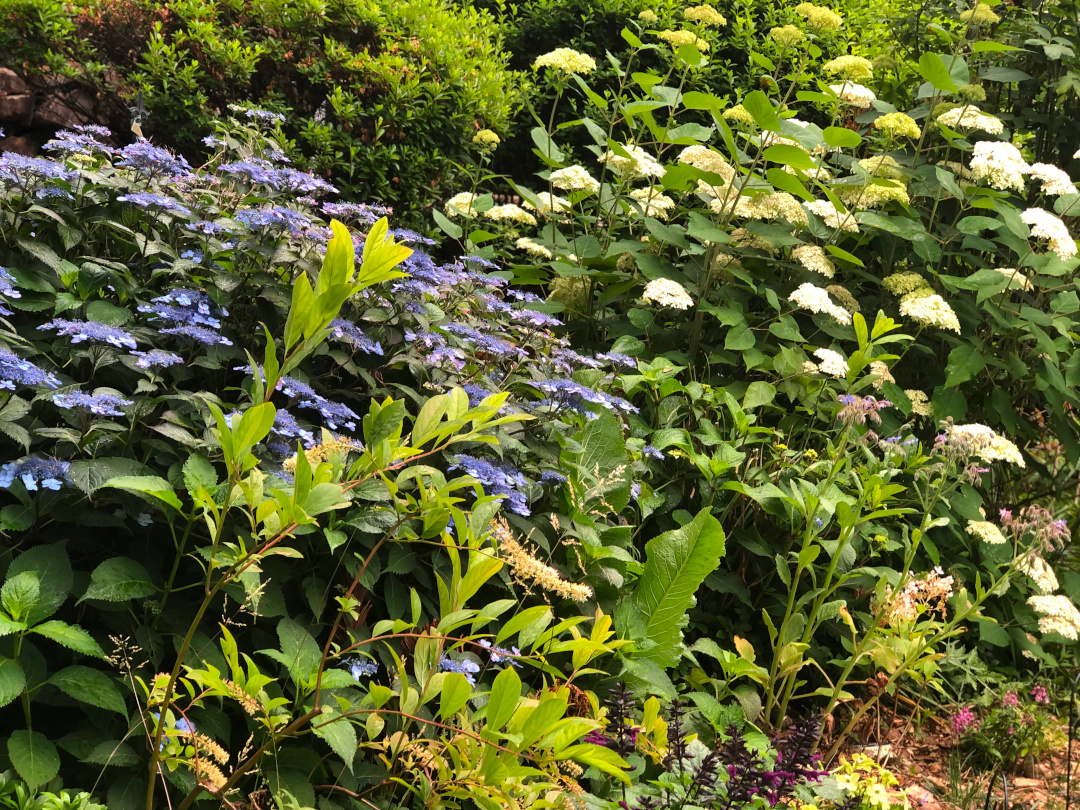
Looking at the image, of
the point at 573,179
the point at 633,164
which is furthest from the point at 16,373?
the point at 633,164

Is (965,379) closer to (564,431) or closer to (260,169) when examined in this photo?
(564,431)

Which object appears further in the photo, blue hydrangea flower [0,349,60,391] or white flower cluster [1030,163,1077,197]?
white flower cluster [1030,163,1077,197]

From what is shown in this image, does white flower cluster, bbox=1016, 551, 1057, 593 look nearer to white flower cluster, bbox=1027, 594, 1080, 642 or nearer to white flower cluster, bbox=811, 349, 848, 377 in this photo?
white flower cluster, bbox=1027, 594, 1080, 642

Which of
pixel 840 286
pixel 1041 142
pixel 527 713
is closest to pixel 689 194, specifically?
pixel 840 286

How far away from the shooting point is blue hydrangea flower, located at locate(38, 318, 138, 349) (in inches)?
64.9

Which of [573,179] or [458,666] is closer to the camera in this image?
[458,666]

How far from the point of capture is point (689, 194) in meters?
4.35

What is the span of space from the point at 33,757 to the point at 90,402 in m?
0.59

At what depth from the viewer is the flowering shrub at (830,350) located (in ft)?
9.49

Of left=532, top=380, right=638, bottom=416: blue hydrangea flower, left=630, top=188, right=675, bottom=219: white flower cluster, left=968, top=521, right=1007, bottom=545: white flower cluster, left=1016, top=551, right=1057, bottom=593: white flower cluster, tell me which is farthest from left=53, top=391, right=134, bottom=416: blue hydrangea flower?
left=968, top=521, right=1007, bottom=545: white flower cluster

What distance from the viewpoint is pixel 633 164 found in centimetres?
355

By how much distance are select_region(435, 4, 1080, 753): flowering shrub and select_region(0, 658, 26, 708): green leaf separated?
1795mm

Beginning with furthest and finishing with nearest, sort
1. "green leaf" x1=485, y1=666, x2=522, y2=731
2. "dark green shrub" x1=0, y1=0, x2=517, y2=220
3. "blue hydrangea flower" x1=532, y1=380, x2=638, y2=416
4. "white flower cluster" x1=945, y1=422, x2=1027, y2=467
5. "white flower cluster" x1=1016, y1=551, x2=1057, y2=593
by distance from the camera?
"dark green shrub" x1=0, y1=0, x2=517, y2=220
"white flower cluster" x1=1016, y1=551, x2=1057, y2=593
"white flower cluster" x1=945, y1=422, x2=1027, y2=467
"blue hydrangea flower" x1=532, y1=380, x2=638, y2=416
"green leaf" x1=485, y1=666, x2=522, y2=731

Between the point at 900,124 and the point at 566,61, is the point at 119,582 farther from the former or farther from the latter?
the point at 900,124
